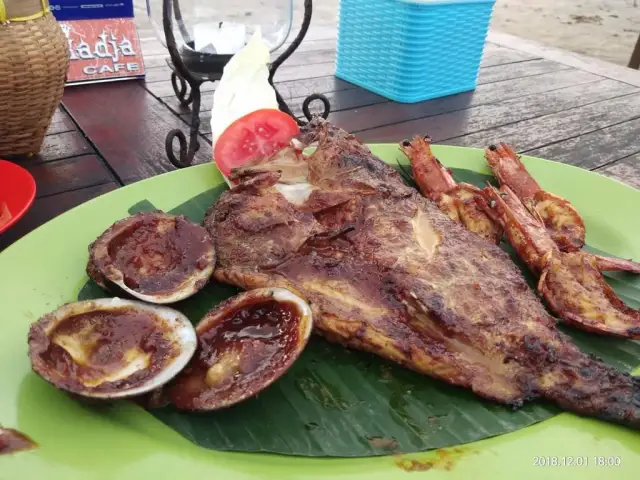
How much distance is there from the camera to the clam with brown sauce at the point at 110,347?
1565 millimetres

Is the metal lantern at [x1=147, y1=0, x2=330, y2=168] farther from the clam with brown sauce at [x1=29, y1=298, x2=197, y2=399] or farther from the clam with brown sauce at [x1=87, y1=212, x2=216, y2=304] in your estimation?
the clam with brown sauce at [x1=29, y1=298, x2=197, y2=399]

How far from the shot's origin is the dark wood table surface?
3.16 metres

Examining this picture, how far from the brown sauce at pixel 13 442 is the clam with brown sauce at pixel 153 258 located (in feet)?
1.88

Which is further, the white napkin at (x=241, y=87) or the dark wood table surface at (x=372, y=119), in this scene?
the dark wood table surface at (x=372, y=119)

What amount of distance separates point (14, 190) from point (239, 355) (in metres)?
1.52

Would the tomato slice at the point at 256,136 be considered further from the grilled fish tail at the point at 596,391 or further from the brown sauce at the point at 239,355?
the grilled fish tail at the point at 596,391

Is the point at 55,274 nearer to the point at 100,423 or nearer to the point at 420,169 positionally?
the point at 100,423

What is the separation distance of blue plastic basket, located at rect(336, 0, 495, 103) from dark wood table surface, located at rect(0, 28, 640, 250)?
5.3 inches

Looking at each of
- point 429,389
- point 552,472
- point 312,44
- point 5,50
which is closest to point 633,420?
point 552,472

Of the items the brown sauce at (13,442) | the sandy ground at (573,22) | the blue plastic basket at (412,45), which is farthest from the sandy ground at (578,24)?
the brown sauce at (13,442)

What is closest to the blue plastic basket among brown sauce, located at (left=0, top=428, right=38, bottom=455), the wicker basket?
the wicker basket

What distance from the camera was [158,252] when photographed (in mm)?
2166

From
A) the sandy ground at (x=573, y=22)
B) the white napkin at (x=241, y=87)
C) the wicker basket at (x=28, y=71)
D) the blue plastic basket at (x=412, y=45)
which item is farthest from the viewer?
the sandy ground at (x=573, y=22)

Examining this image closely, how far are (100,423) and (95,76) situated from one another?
356 cm
